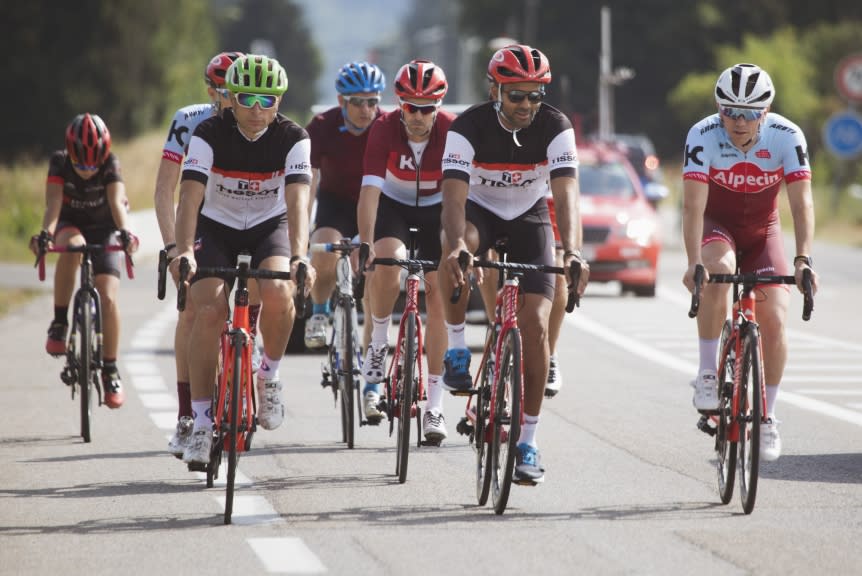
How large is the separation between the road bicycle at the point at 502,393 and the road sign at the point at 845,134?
23533 mm

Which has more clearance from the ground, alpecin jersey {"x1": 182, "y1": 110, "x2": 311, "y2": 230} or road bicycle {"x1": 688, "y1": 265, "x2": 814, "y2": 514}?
alpecin jersey {"x1": 182, "y1": 110, "x2": 311, "y2": 230}

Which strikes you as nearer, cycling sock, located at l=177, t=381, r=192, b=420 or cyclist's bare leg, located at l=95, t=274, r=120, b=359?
cycling sock, located at l=177, t=381, r=192, b=420

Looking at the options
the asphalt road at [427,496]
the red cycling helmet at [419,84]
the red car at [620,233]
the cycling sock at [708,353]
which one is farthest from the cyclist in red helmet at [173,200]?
the red car at [620,233]

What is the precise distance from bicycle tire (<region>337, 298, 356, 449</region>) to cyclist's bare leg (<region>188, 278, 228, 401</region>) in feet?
5.67

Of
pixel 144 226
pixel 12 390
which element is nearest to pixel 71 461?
pixel 12 390

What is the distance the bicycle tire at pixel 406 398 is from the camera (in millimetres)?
9188

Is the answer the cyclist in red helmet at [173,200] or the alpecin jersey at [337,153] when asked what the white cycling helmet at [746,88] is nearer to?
the cyclist in red helmet at [173,200]

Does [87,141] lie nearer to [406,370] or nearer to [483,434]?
[406,370]

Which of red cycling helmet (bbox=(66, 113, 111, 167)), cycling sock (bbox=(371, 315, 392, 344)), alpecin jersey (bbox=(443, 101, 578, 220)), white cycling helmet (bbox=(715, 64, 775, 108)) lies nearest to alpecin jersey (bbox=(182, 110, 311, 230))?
alpecin jersey (bbox=(443, 101, 578, 220))

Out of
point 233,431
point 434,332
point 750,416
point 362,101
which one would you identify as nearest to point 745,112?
point 750,416

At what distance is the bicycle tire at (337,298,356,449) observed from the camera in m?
10.5

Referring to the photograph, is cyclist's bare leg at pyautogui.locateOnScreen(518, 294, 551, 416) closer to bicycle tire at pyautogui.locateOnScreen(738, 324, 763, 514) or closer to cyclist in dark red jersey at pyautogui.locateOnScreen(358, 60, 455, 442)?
bicycle tire at pyautogui.locateOnScreen(738, 324, 763, 514)

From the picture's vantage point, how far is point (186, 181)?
874cm

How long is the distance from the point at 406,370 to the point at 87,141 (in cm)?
314
